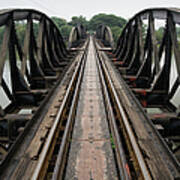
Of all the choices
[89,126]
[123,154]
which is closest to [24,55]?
[89,126]

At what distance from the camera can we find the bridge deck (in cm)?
288

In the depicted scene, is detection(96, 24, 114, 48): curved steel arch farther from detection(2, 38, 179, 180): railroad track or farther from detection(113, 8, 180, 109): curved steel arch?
detection(2, 38, 179, 180): railroad track

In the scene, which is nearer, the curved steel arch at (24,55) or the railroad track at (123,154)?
the railroad track at (123,154)

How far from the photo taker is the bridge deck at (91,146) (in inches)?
113

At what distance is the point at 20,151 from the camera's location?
3207mm

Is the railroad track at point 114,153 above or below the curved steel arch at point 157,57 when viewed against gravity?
below

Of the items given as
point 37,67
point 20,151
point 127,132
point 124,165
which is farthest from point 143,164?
point 37,67

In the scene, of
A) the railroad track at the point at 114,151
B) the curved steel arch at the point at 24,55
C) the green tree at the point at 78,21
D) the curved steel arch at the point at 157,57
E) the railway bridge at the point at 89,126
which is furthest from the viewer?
the green tree at the point at 78,21

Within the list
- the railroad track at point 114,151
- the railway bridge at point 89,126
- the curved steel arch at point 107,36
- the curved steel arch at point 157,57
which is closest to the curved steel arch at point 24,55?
the railway bridge at point 89,126

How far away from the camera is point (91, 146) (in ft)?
11.4

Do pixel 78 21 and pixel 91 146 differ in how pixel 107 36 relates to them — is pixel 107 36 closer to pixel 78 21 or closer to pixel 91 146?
pixel 91 146

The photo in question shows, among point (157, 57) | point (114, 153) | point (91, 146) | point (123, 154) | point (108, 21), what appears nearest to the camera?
point (123, 154)

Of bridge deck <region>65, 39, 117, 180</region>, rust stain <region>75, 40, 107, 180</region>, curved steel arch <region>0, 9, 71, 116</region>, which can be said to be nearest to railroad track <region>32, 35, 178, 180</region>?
bridge deck <region>65, 39, 117, 180</region>

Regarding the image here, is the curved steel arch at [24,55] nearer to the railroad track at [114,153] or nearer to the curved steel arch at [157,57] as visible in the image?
the railroad track at [114,153]
